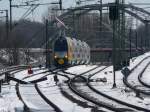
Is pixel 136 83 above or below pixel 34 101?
below

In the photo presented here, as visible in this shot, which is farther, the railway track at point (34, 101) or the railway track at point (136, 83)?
the railway track at point (136, 83)

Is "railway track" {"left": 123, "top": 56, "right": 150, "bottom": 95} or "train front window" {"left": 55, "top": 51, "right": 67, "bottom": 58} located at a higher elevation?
"train front window" {"left": 55, "top": 51, "right": 67, "bottom": 58}

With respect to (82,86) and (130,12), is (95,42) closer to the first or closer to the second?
(130,12)

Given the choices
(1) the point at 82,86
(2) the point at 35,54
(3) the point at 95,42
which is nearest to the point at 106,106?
(1) the point at 82,86

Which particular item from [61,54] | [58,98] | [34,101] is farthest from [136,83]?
[61,54]

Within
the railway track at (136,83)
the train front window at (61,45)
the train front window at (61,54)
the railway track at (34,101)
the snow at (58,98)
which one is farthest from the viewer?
the train front window at (61,54)

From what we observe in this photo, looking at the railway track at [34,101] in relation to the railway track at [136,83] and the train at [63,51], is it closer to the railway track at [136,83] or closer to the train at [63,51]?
the railway track at [136,83]

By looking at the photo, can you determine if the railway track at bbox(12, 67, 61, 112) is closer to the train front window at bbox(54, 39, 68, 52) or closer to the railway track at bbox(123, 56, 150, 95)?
the railway track at bbox(123, 56, 150, 95)

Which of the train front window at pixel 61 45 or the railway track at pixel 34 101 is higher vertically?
the train front window at pixel 61 45

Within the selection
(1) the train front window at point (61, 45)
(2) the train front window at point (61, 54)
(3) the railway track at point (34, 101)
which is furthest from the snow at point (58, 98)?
(2) the train front window at point (61, 54)

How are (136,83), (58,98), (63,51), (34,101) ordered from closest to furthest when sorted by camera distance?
(34,101) → (58,98) → (136,83) → (63,51)

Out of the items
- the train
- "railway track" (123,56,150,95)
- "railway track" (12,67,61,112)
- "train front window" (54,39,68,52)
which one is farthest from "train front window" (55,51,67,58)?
"railway track" (12,67,61,112)

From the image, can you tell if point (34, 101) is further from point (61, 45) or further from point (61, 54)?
point (61, 54)

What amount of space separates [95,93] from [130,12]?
7919 cm
